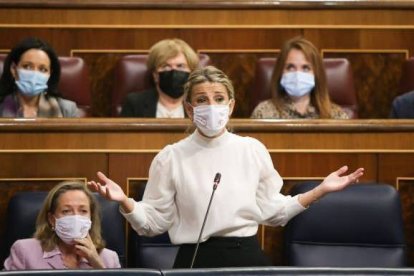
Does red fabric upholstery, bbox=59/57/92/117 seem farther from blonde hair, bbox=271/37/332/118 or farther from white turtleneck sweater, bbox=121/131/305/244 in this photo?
white turtleneck sweater, bbox=121/131/305/244

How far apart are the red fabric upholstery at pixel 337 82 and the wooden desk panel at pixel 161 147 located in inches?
17.4

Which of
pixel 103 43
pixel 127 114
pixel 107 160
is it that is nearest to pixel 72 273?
pixel 107 160

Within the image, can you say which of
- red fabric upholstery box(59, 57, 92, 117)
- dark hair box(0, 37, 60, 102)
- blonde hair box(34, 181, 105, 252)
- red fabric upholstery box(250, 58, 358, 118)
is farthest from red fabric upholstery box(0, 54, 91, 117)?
blonde hair box(34, 181, 105, 252)

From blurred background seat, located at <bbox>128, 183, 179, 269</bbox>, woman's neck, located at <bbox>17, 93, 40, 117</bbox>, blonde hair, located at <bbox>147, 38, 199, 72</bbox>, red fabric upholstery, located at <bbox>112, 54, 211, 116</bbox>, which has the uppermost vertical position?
blonde hair, located at <bbox>147, 38, 199, 72</bbox>

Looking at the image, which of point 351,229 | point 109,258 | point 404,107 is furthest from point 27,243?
point 404,107

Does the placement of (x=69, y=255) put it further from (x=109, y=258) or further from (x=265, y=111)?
(x=265, y=111)

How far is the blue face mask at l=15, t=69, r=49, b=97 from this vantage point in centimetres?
196

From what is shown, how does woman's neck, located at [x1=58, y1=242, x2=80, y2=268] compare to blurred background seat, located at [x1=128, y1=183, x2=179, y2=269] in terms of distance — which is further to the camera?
blurred background seat, located at [x1=128, y1=183, x2=179, y2=269]

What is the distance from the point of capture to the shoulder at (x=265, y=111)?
2.00 metres

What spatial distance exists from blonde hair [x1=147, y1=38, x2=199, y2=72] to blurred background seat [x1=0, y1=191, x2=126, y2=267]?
1.61 feet

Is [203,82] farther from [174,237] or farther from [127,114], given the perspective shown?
[127,114]

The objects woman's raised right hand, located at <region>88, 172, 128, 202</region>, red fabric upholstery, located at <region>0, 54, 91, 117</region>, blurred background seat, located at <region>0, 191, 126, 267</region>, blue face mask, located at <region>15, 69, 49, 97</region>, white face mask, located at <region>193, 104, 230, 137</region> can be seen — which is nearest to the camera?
woman's raised right hand, located at <region>88, 172, 128, 202</region>

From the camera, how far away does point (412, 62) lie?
2189 millimetres

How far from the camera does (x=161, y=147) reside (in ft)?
5.53
